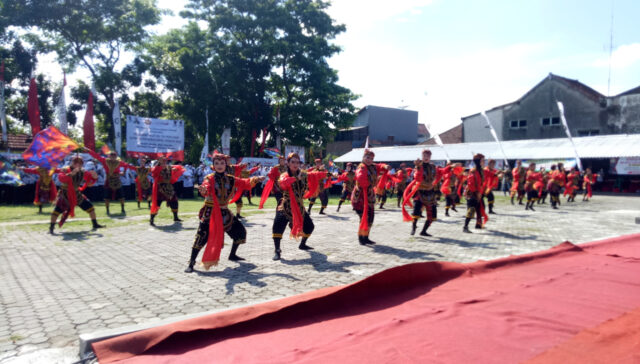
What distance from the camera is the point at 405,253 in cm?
736

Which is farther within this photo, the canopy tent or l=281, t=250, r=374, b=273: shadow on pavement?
the canopy tent

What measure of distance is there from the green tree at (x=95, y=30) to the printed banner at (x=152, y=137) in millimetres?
8205

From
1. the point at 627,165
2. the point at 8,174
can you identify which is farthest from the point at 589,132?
the point at 8,174

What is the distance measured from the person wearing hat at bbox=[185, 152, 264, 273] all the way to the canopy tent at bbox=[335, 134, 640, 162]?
76.0 ft

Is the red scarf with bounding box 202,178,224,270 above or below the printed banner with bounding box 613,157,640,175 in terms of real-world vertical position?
below

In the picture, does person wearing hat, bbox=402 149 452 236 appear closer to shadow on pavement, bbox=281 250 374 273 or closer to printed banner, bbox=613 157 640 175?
shadow on pavement, bbox=281 250 374 273

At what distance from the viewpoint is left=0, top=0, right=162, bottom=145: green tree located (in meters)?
24.8

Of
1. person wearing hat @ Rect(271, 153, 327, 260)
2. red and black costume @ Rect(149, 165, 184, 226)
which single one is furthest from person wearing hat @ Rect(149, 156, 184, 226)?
person wearing hat @ Rect(271, 153, 327, 260)

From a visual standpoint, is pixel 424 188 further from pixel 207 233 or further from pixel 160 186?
pixel 160 186

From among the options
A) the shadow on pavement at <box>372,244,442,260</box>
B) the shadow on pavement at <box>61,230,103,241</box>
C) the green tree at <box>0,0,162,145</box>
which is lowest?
the shadow on pavement at <box>61,230,103,241</box>

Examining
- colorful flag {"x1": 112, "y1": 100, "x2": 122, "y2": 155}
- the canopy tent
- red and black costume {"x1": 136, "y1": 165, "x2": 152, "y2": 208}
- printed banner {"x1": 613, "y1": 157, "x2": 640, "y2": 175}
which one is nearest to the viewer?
red and black costume {"x1": 136, "y1": 165, "x2": 152, "y2": 208}

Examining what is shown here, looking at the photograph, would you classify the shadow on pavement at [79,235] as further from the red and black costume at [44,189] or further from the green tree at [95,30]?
the green tree at [95,30]

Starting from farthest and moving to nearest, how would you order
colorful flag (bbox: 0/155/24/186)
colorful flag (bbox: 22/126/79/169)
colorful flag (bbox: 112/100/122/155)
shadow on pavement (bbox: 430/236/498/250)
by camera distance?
colorful flag (bbox: 112/100/122/155), colorful flag (bbox: 0/155/24/186), shadow on pavement (bbox: 430/236/498/250), colorful flag (bbox: 22/126/79/169)

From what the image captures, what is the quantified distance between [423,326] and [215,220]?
3520 millimetres
